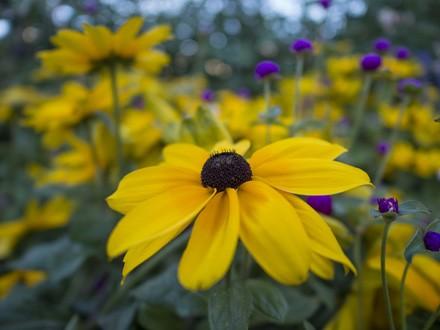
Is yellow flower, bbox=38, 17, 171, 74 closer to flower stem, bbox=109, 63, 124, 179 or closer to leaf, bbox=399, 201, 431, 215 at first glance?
flower stem, bbox=109, 63, 124, 179

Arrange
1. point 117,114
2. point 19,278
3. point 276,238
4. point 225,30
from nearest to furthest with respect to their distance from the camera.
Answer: point 276,238
point 117,114
point 19,278
point 225,30

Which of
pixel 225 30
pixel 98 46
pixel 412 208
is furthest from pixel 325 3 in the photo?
pixel 225 30

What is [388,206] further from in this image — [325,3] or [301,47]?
[325,3]

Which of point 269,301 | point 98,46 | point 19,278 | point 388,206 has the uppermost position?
point 98,46

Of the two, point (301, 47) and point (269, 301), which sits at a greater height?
point (301, 47)

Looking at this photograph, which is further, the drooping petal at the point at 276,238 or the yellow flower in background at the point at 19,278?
the yellow flower in background at the point at 19,278

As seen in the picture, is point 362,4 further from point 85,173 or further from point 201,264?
point 201,264

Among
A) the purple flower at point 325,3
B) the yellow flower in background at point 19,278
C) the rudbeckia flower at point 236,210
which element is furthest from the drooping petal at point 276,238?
the yellow flower in background at point 19,278

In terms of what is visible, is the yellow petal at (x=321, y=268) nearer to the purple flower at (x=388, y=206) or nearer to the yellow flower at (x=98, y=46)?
the purple flower at (x=388, y=206)
